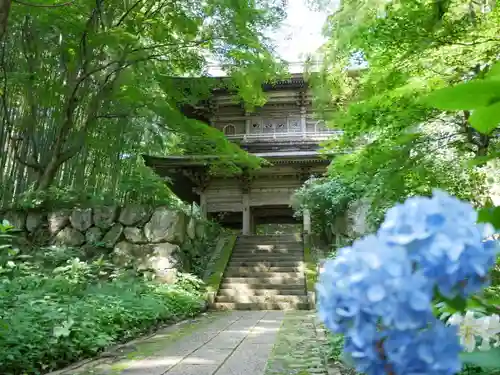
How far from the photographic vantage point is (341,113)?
4.52 metres

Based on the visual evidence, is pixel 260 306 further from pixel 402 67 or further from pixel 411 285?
pixel 411 285

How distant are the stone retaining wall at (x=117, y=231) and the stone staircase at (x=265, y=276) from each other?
985 mm

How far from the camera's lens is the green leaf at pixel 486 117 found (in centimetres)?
71

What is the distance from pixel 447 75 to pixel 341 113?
3.26 ft

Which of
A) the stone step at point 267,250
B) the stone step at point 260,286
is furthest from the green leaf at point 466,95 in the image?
the stone step at point 267,250

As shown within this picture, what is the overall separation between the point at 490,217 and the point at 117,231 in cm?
848

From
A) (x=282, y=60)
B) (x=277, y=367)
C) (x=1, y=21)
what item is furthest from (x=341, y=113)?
(x=282, y=60)

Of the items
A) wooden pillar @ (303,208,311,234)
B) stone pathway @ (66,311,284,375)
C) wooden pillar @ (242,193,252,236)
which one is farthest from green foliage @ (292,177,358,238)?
stone pathway @ (66,311,284,375)

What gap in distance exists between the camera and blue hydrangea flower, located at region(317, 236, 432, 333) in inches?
21.5

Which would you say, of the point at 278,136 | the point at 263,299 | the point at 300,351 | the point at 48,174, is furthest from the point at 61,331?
the point at 278,136

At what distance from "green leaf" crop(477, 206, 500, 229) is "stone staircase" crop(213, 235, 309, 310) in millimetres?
7147

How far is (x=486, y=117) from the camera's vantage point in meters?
0.74

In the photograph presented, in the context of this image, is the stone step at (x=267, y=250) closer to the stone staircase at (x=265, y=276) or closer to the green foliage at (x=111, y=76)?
the stone staircase at (x=265, y=276)

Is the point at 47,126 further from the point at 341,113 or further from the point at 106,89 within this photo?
the point at 341,113
